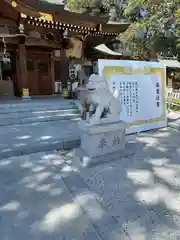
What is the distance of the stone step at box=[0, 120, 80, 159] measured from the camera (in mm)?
3594

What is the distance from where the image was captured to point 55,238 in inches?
65.0

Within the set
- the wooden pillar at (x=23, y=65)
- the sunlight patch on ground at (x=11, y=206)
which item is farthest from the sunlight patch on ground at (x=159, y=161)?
the wooden pillar at (x=23, y=65)

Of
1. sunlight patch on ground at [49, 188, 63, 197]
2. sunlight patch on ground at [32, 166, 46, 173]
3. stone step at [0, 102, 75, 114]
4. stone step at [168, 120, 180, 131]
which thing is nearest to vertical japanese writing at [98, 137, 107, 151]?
sunlight patch on ground at [32, 166, 46, 173]

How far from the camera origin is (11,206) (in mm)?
2066

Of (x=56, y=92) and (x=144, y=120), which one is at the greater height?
(x=56, y=92)

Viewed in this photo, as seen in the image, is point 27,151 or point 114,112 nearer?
point 114,112

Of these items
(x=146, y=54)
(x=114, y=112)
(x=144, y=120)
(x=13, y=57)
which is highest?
(x=146, y=54)

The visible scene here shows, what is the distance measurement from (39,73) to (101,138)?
6658mm

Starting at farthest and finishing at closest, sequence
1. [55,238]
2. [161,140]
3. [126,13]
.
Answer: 1. [126,13]
2. [161,140]
3. [55,238]

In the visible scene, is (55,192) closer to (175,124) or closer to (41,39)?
(175,124)

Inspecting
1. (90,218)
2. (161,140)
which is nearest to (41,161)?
(90,218)

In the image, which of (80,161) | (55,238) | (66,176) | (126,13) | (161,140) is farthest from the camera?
(126,13)

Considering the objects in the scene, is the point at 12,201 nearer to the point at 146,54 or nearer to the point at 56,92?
the point at 56,92

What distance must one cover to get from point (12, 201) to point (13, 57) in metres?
7.43
